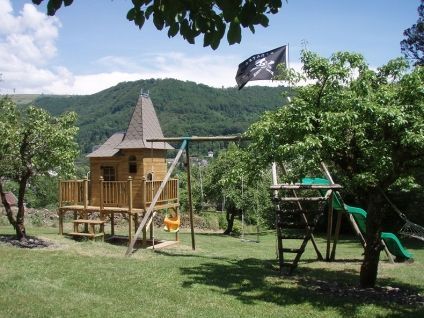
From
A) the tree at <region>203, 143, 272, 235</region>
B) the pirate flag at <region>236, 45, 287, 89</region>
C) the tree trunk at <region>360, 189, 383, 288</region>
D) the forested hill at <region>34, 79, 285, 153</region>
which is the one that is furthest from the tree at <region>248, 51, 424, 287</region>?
the forested hill at <region>34, 79, 285, 153</region>

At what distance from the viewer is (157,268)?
11242 mm

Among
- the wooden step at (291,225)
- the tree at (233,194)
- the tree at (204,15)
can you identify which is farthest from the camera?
the tree at (233,194)

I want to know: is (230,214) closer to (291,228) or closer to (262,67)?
(262,67)

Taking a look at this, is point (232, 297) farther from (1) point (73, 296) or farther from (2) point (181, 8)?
(2) point (181, 8)

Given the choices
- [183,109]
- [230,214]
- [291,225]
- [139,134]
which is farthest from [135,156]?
[183,109]

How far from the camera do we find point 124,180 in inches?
715

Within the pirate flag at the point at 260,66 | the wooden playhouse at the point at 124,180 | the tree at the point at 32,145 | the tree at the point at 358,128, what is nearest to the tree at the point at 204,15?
the tree at the point at 358,128

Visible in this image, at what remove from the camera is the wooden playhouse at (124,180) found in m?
16.9

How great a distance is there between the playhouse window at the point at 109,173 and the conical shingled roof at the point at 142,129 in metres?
1.07

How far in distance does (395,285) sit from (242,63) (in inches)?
271

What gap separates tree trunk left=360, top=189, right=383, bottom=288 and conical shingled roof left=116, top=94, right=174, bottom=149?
962 cm

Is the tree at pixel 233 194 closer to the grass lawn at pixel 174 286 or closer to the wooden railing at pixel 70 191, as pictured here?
the wooden railing at pixel 70 191

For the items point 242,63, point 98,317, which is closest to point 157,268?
point 98,317

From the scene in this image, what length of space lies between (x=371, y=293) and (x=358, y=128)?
10.6 feet
